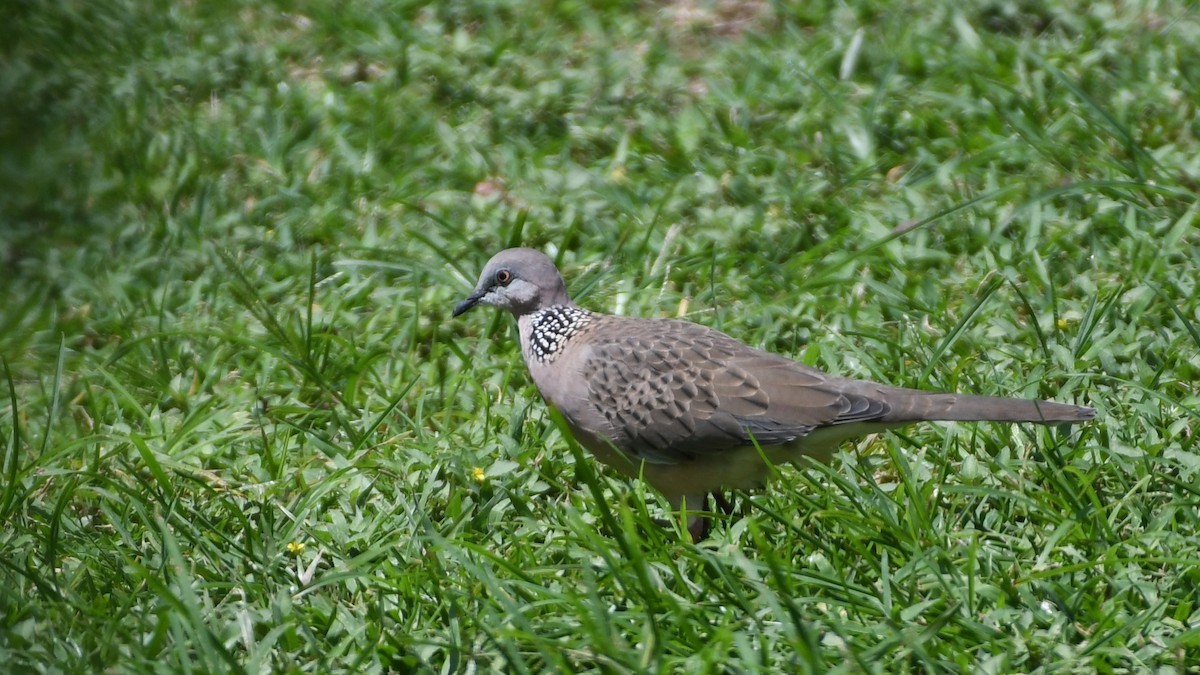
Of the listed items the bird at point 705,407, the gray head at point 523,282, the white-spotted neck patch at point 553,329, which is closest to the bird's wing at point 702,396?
the bird at point 705,407

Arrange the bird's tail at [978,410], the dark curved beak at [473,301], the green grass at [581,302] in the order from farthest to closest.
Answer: the dark curved beak at [473,301] → the bird's tail at [978,410] → the green grass at [581,302]

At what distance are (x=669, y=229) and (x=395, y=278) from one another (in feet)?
3.96

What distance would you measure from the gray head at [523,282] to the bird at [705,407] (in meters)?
0.23

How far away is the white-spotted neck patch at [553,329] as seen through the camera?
4.76 m

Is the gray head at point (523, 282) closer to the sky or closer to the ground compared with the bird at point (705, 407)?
closer to the sky

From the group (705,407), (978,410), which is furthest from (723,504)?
(978,410)

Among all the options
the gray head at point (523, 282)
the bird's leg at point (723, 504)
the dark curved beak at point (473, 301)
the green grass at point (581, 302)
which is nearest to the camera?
the green grass at point (581, 302)

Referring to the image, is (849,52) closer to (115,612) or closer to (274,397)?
(274,397)

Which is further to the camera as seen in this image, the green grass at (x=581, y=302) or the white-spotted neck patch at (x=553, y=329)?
the white-spotted neck patch at (x=553, y=329)

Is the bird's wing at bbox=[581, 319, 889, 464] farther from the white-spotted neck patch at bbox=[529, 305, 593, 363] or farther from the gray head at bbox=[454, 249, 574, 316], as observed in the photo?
the gray head at bbox=[454, 249, 574, 316]

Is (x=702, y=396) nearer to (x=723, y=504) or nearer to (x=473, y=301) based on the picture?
(x=723, y=504)

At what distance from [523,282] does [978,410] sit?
1.71 metres

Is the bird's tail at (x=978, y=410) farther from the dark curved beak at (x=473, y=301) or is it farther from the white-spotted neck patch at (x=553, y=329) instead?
the dark curved beak at (x=473, y=301)

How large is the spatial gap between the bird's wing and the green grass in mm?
195
